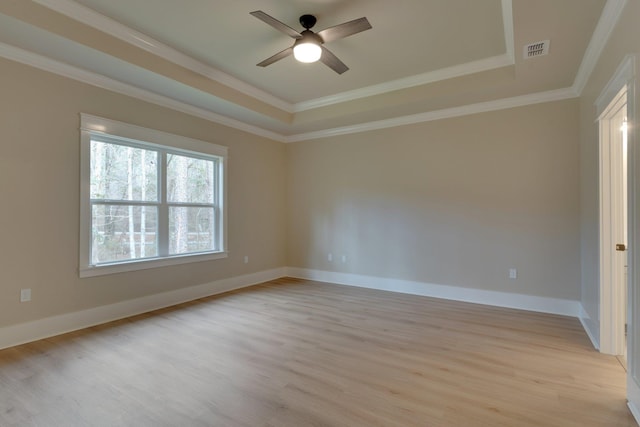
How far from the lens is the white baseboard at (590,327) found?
282 centimetres

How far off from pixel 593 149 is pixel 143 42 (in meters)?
4.60

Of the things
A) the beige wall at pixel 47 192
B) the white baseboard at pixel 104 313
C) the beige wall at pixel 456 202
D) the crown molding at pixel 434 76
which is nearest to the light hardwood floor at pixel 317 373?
the white baseboard at pixel 104 313

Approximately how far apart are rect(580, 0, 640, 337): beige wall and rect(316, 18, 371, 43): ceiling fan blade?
1707 mm

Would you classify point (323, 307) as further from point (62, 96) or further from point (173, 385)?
point (62, 96)

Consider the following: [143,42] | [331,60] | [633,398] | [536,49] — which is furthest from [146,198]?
[633,398]

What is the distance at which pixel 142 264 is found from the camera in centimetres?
389

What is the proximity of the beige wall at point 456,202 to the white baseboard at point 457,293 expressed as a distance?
0.09 metres

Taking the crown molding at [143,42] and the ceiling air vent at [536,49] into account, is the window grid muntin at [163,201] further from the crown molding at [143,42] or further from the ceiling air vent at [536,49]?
the ceiling air vent at [536,49]

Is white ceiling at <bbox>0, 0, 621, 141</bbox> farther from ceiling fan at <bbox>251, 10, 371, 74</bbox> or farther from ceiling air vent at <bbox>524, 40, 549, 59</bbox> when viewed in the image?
ceiling fan at <bbox>251, 10, 371, 74</bbox>

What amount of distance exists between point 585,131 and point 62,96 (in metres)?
5.57

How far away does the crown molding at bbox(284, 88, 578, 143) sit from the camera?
12.5 ft

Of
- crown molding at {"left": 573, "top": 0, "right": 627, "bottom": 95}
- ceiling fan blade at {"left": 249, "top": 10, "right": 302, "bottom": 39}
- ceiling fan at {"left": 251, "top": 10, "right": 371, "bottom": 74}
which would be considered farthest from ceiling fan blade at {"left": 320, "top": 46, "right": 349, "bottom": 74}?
crown molding at {"left": 573, "top": 0, "right": 627, "bottom": 95}

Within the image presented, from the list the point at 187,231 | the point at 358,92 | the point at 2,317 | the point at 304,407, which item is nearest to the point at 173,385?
the point at 304,407

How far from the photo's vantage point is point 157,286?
4.07 metres
